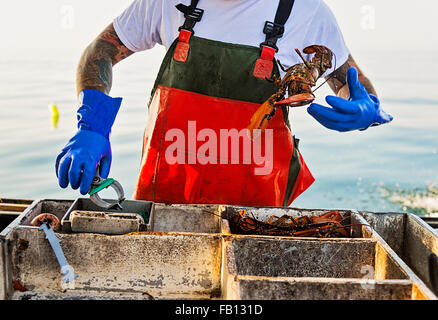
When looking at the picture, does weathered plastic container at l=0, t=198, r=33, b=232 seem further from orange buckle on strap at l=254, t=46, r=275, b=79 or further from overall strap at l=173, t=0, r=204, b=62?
orange buckle on strap at l=254, t=46, r=275, b=79

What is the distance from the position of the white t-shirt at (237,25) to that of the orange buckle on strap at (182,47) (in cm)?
7

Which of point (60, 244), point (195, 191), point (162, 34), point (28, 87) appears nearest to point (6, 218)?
point (60, 244)

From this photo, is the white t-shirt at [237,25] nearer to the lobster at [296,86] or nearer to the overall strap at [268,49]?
the overall strap at [268,49]

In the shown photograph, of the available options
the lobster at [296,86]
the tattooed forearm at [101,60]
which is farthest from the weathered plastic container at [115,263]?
the tattooed forearm at [101,60]

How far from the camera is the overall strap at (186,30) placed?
2.60m

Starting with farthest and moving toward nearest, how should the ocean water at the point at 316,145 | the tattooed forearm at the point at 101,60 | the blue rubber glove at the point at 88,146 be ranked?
the ocean water at the point at 316,145
the tattooed forearm at the point at 101,60
the blue rubber glove at the point at 88,146

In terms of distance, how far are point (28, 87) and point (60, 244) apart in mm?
10909

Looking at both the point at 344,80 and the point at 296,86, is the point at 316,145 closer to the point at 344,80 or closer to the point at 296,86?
the point at 344,80

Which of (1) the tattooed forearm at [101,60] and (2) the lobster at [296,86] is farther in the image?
(1) the tattooed forearm at [101,60]

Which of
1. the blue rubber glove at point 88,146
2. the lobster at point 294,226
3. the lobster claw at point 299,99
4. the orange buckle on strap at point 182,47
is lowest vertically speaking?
the lobster at point 294,226

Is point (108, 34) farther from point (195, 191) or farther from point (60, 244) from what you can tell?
point (60, 244)

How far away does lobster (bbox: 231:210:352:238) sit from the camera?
2260 millimetres

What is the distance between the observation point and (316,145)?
959 centimetres

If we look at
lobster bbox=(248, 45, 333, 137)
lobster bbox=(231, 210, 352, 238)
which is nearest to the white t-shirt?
lobster bbox=(248, 45, 333, 137)
